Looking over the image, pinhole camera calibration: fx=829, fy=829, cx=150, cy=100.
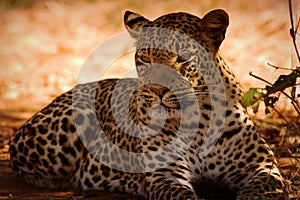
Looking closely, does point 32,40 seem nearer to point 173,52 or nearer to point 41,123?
point 41,123

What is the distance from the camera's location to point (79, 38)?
15.6 meters

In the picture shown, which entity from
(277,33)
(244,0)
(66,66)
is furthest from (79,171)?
(244,0)

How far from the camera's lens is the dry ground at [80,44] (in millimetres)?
13000

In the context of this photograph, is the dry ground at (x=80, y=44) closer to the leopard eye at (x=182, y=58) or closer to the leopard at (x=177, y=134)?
the leopard at (x=177, y=134)

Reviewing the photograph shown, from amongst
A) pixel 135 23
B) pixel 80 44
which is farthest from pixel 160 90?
pixel 80 44

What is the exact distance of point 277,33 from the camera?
14.6 meters

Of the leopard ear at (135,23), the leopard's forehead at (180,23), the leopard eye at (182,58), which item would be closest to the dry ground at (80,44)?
the leopard ear at (135,23)

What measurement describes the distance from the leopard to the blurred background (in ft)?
14.7

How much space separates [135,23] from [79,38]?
7.59m

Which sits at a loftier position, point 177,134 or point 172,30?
point 172,30

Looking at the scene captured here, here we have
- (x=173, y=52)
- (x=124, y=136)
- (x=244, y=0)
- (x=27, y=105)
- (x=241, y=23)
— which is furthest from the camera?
(x=244, y=0)

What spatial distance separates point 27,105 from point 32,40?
309cm

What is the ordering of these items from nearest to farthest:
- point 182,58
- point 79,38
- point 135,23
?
point 182,58, point 135,23, point 79,38

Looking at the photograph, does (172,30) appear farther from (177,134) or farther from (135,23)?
(177,134)
